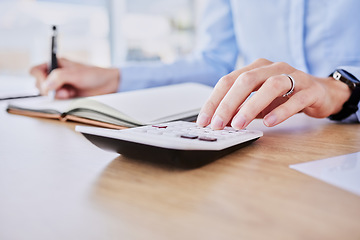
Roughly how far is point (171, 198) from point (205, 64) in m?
0.89

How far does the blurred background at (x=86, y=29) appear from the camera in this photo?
9.87ft

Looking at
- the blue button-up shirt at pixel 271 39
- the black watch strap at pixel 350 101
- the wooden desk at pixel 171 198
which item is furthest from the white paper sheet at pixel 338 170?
the blue button-up shirt at pixel 271 39

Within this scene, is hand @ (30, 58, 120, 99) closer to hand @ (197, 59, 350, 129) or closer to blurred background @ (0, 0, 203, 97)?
hand @ (197, 59, 350, 129)

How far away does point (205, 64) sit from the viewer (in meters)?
1.11

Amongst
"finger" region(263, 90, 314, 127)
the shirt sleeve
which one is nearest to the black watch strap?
"finger" region(263, 90, 314, 127)

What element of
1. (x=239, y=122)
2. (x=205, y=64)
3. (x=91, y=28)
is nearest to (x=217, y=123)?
(x=239, y=122)

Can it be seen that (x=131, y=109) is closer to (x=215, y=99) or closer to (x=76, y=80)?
(x=215, y=99)

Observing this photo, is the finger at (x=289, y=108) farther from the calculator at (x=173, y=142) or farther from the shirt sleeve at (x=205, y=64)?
the shirt sleeve at (x=205, y=64)

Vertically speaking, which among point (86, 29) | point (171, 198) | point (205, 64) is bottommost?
point (171, 198)

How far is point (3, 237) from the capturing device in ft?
0.67

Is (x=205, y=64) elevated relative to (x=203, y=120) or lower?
elevated

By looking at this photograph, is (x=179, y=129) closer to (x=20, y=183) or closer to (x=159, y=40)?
(x=20, y=183)

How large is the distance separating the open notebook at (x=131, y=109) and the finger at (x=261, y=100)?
5.9 inches

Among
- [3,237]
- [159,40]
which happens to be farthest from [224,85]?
[159,40]
